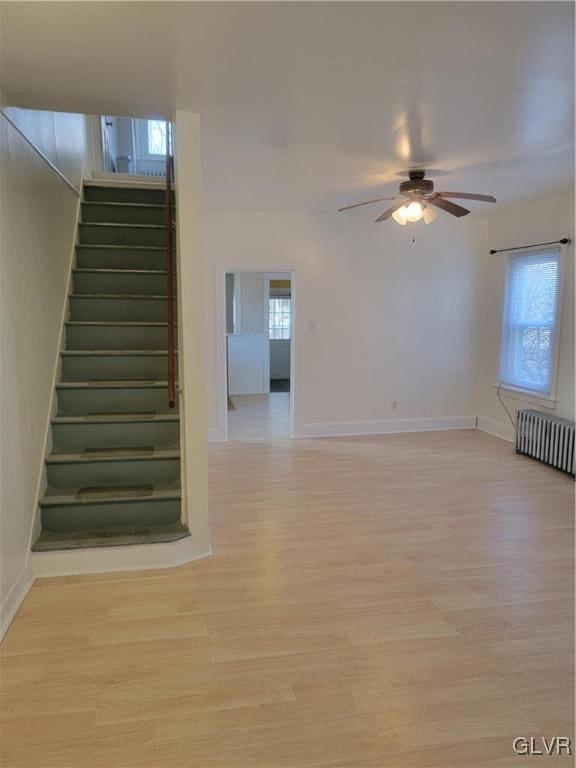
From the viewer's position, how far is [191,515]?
2.90 m

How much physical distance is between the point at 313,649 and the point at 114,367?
226 cm

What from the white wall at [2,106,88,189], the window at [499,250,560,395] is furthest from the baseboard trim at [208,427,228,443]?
the window at [499,250,560,395]

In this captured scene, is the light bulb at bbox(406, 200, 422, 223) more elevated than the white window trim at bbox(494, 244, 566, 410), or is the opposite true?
the light bulb at bbox(406, 200, 422, 223)

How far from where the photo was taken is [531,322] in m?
5.09

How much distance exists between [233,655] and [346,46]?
2545mm

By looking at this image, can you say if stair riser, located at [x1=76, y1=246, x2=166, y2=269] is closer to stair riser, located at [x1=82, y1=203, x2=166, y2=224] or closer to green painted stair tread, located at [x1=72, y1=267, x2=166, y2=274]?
green painted stair tread, located at [x1=72, y1=267, x2=166, y2=274]

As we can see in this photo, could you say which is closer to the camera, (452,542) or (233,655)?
(233,655)

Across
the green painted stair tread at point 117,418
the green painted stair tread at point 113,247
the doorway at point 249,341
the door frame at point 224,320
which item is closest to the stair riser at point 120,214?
the green painted stair tread at point 113,247

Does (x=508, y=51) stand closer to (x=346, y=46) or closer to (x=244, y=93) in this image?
(x=346, y=46)

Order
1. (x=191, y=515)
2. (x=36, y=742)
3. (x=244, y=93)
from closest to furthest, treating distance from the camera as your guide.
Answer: (x=36, y=742)
(x=244, y=93)
(x=191, y=515)

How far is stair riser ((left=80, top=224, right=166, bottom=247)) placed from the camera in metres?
4.13

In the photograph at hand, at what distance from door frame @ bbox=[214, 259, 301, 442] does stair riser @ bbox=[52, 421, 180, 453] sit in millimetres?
2204

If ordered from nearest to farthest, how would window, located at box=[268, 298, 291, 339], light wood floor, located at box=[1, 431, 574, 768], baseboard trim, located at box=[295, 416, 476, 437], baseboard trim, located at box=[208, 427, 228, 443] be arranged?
light wood floor, located at box=[1, 431, 574, 768] → baseboard trim, located at box=[208, 427, 228, 443] → baseboard trim, located at box=[295, 416, 476, 437] → window, located at box=[268, 298, 291, 339]

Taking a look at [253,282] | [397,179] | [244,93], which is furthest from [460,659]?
[253,282]
